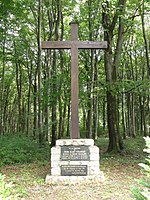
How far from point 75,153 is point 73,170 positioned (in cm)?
47

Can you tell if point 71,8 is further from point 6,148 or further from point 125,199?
point 125,199

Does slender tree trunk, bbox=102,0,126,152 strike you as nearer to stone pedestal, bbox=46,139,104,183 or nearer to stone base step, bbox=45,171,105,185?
stone pedestal, bbox=46,139,104,183

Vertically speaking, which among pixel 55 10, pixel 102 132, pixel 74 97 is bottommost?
pixel 102 132

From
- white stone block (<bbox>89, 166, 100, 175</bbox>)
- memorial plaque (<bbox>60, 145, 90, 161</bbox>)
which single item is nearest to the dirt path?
white stone block (<bbox>89, 166, 100, 175</bbox>)

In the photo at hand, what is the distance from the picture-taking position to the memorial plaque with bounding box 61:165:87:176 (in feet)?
24.1

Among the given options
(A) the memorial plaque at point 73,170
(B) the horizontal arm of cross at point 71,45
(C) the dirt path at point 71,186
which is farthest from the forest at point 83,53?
(A) the memorial plaque at point 73,170

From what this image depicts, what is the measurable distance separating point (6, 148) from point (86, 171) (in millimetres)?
4943

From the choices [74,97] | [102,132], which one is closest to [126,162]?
[74,97]

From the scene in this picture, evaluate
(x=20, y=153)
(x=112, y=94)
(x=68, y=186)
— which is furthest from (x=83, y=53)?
(x=68, y=186)

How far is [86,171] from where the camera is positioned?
290 inches

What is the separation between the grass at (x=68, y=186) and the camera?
5945 mm

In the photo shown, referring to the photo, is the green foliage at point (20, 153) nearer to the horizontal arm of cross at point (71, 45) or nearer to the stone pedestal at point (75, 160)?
the stone pedestal at point (75, 160)

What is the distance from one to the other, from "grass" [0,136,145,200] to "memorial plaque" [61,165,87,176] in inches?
17.4

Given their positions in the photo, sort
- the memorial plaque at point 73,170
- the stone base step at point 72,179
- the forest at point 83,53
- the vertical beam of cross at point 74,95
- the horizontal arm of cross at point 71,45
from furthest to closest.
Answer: the forest at point 83,53 < the horizontal arm of cross at point 71,45 < the vertical beam of cross at point 74,95 < the memorial plaque at point 73,170 < the stone base step at point 72,179
